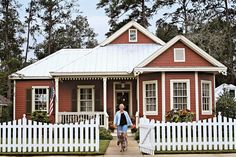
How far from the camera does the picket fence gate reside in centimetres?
1470

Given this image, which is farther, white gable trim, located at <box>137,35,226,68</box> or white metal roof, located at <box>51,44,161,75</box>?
white metal roof, located at <box>51,44,161,75</box>

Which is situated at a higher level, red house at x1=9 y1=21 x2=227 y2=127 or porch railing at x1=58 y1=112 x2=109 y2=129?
red house at x1=9 y1=21 x2=227 y2=127

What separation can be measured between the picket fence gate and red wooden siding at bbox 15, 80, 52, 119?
46.2ft

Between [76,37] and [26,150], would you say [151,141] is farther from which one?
[76,37]

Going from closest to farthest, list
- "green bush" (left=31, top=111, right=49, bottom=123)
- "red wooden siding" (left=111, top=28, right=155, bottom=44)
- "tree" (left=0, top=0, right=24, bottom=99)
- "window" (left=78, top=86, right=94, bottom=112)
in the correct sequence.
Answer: "green bush" (left=31, top=111, right=49, bottom=123), "window" (left=78, top=86, right=94, bottom=112), "red wooden siding" (left=111, top=28, right=155, bottom=44), "tree" (left=0, top=0, right=24, bottom=99)

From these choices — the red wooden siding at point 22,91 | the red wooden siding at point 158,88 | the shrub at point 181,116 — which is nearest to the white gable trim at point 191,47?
the red wooden siding at point 158,88

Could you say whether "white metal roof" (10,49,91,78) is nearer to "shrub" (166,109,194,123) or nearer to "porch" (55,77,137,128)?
"porch" (55,77,137,128)

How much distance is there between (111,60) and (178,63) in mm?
5406

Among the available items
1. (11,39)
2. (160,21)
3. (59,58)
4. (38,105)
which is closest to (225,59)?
(160,21)

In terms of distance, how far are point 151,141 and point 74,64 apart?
13.2 metres

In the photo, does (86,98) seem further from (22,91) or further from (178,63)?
(178,63)

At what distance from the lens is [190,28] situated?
145 feet

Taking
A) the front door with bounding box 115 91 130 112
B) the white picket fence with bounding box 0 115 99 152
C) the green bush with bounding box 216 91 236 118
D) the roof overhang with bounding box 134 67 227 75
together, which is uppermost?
the roof overhang with bounding box 134 67 227 75

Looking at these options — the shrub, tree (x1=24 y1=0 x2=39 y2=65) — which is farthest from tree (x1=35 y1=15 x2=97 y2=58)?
the shrub
